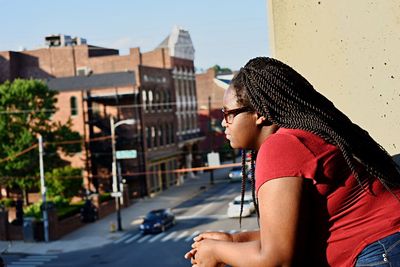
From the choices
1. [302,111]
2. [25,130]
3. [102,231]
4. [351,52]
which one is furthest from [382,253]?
[25,130]

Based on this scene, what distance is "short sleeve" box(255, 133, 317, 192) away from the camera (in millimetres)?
1835

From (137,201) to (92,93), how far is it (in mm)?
8108

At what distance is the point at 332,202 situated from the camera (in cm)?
190

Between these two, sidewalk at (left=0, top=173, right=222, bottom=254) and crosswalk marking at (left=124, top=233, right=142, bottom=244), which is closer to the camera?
sidewalk at (left=0, top=173, right=222, bottom=254)

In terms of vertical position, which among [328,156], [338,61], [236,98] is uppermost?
[338,61]

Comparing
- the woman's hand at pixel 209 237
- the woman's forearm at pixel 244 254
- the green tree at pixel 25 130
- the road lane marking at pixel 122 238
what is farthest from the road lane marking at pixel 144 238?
the woman's forearm at pixel 244 254

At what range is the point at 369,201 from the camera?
1947 mm

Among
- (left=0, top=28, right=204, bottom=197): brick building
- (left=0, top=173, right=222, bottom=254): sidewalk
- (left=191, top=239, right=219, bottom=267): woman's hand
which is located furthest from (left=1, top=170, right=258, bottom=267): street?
(left=191, top=239, right=219, bottom=267): woman's hand

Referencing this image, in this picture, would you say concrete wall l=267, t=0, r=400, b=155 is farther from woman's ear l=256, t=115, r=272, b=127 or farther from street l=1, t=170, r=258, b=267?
street l=1, t=170, r=258, b=267

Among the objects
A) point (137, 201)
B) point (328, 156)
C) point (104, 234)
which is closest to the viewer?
point (328, 156)

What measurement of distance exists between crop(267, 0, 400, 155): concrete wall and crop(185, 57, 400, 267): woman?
44.6 inches

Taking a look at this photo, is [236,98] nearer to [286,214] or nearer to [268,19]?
[286,214]

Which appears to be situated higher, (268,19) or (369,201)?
(268,19)

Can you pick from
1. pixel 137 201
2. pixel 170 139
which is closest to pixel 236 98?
pixel 137 201
